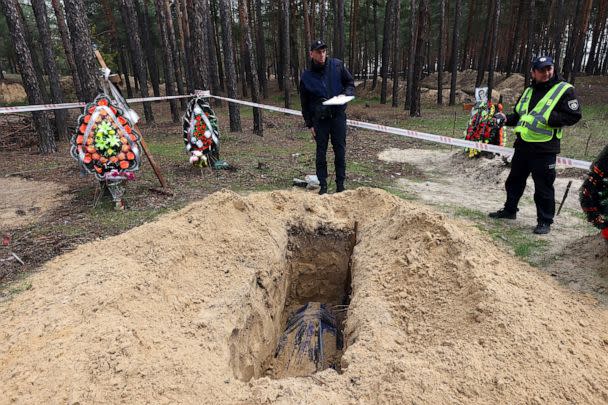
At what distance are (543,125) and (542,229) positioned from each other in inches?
47.7

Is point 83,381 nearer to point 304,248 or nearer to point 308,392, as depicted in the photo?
point 308,392

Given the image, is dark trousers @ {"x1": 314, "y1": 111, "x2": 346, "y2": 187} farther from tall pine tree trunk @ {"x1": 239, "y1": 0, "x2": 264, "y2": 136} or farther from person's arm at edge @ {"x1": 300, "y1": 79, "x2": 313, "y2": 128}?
tall pine tree trunk @ {"x1": 239, "y1": 0, "x2": 264, "y2": 136}

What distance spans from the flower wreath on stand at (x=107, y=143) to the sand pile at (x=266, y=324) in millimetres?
1858

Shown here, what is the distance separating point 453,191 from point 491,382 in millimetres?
5024

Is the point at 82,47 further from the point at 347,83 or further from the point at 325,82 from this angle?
the point at 347,83

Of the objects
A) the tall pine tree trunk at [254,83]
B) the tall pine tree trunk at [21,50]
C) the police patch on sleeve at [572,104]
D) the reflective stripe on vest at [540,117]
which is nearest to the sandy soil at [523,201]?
the reflective stripe on vest at [540,117]

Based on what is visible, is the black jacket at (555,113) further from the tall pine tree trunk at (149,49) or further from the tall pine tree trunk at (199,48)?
the tall pine tree trunk at (149,49)

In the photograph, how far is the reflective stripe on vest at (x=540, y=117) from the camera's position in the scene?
4000 millimetres

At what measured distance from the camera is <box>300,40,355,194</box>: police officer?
5344mm

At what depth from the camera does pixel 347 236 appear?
15.3ft

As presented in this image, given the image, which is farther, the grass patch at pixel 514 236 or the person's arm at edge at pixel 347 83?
the person's arm at edge at pixel 347 83

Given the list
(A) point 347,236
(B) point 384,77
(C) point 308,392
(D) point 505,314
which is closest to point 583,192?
(D) point 505,314

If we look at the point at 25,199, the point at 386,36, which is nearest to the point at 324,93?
the point at 25,199

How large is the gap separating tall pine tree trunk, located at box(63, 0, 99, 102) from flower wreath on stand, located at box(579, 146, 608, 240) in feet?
22.8
